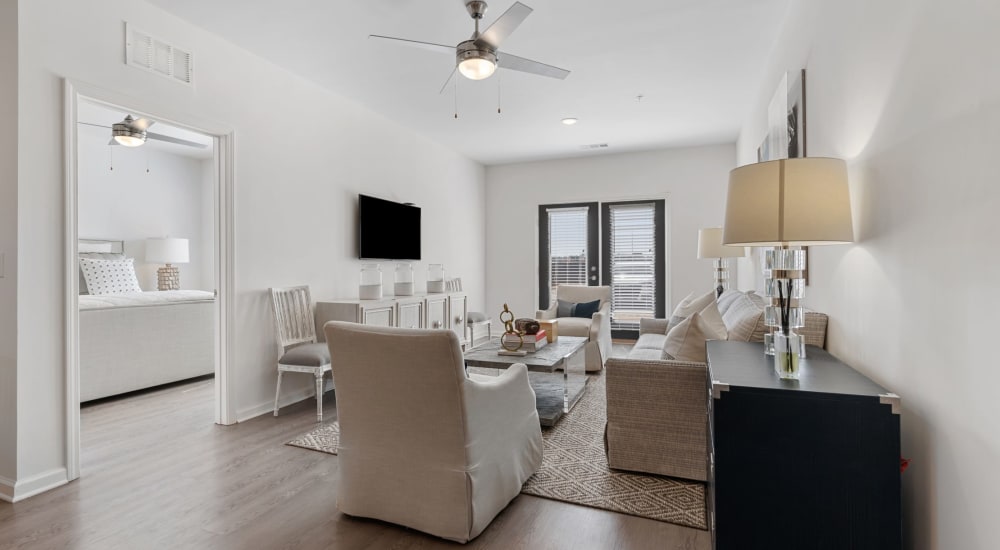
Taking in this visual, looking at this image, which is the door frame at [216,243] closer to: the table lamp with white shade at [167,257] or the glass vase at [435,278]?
the glass vase at [435,278]

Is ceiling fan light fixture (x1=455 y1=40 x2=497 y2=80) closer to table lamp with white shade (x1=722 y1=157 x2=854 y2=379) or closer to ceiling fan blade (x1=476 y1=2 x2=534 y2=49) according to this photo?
ceiling fan blade (x1=476 y1=2 x2=534 y2=49)

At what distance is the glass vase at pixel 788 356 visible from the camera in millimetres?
1584

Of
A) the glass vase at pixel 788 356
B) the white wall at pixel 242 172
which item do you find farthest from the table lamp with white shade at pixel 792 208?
the white wall at pixel 242 172

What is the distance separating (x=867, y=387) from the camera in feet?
4.73

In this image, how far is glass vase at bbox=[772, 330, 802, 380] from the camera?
158cm

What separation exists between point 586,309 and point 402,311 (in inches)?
77.7

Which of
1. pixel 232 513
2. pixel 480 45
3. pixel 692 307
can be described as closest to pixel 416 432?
pixel 232 513

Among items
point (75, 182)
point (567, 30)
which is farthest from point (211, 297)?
point (567, 30)

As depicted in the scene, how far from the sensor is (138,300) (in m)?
4.18

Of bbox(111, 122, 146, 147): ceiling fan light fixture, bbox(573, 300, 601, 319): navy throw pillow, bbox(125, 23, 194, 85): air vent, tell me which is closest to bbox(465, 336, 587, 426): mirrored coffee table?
bbox(573, 300, 601, 319): navy throw pillow

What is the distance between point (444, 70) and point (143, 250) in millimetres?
5287

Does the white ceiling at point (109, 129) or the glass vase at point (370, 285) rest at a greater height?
the white ceiling at point (109, 129)

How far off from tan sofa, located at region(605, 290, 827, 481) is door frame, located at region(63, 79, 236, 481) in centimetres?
264

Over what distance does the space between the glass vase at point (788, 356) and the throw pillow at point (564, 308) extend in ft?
12.2
